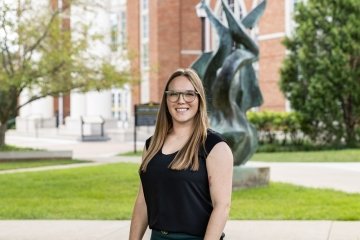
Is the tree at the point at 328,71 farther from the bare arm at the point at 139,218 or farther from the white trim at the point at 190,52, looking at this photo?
the bare arm at the point at 139,218

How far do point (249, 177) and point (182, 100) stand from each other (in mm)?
9228

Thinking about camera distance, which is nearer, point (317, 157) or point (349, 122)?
point (317, 157)

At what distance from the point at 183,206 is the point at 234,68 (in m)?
9.09

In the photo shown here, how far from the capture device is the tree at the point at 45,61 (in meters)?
21.6

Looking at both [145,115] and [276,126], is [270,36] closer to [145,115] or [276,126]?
[276,126]

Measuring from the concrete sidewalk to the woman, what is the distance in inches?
161

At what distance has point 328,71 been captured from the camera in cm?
2572

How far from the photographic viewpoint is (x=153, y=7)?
40094 mm

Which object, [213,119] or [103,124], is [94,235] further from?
[103,124]

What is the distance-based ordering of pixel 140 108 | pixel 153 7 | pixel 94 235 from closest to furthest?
pixel 94 235
pixel 140 108
pixel 153 7

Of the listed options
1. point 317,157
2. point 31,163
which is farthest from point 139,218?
point 317,157

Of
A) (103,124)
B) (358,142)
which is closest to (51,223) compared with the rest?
(358,142)

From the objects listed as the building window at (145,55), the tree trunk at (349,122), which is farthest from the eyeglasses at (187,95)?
the building window at (145,55)

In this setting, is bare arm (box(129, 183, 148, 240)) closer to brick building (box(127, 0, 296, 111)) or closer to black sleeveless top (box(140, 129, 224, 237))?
black sleeveless top (box(140, 129, 224, 237))
